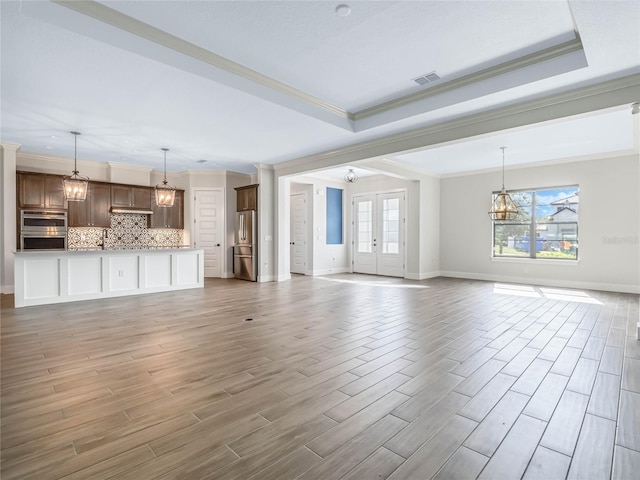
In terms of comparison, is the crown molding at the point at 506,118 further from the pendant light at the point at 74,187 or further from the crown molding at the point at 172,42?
the pendant light at the point at 74,187

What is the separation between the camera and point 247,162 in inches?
318

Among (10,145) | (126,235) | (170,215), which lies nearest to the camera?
(10,145)

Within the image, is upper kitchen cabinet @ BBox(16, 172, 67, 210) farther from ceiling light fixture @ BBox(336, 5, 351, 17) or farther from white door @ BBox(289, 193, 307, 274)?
ceiling light fixture @ BBox(336, 5, 351, 17)

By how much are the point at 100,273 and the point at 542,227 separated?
381 inches

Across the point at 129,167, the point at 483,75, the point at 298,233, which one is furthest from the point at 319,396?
the point at 129,167

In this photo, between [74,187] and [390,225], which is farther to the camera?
[390,225]

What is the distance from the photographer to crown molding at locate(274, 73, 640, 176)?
3.68 m

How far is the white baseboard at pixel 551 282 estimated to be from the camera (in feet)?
22.8

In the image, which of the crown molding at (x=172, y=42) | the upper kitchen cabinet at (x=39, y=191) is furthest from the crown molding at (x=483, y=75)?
the upper kitchen cabinet at (x=39, y=191)

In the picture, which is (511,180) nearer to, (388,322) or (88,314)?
(388,322)

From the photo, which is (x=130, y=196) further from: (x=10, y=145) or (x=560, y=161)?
(x=560, y=161)

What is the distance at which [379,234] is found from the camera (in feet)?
32.6

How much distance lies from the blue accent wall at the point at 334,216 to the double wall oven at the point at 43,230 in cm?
667

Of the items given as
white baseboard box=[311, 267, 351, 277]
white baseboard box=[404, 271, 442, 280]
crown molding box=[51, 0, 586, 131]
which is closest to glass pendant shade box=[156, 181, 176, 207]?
crown molding box=[51, 0, 586, 131]
